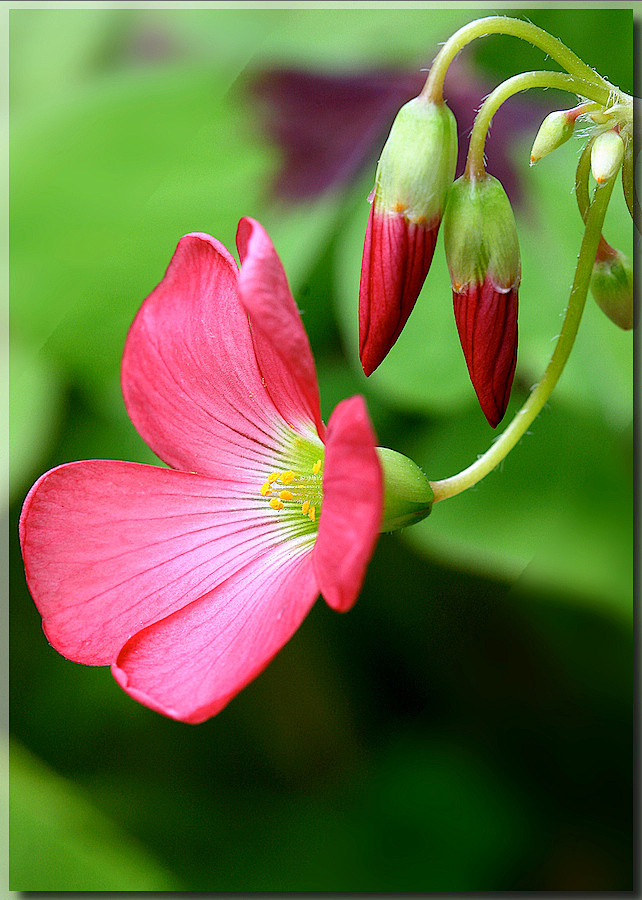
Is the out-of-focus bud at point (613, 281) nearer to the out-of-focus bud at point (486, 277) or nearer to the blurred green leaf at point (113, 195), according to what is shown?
the out-of-focus bud at point (486, 277)

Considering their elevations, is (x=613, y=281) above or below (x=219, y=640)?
above

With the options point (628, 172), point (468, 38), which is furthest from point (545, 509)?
point (468, 38)

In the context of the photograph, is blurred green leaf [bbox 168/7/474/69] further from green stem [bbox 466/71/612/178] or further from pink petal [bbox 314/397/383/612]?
pink petal [bbox 314/397/383/612]

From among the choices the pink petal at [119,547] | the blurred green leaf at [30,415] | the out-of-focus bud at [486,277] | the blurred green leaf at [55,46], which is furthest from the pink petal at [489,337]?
the blurred green leaf at [55,46]

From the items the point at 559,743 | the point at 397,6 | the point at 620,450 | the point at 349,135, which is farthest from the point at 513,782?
the point at 397,6

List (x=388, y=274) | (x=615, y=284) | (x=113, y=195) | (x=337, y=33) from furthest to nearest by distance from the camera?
(x=337, y=33) < (x=113, y=195) < (x=615, y=284) < (x=388, y=274)

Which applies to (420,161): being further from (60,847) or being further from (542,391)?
(60,847)
